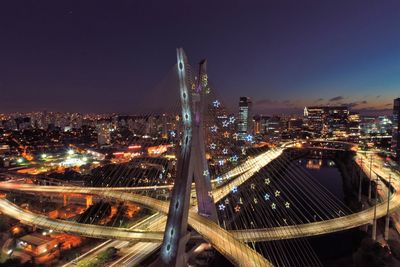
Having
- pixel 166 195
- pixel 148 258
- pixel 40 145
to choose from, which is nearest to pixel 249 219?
pixel 166 195

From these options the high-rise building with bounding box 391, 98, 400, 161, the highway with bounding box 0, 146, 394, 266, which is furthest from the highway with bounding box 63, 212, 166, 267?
the high-rise building with bounding box 391, 98, 400, 161

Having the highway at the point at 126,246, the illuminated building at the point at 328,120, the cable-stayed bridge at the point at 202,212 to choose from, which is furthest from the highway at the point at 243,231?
the illuminated building at the point at 328,120

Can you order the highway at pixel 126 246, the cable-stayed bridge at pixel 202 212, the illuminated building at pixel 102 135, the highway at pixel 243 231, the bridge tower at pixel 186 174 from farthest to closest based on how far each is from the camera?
the illuminated building at pixel 102 135, the highway at pixel 126 246, the cable-stayed bridge at pixel 202 212, the bridge tower at pixel 186 174, the highway at pixel 243 231

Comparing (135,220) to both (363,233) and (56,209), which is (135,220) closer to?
(56,209)

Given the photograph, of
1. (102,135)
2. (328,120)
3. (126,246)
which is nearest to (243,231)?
(126,246)

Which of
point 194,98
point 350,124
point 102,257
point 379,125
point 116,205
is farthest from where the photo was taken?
point 350,124

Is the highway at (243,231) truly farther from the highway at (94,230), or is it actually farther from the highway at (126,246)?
the highway at (126,246)

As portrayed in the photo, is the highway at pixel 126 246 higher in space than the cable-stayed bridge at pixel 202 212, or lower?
lower

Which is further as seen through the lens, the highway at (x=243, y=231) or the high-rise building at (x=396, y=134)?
the high-rise building at (x=396, y=134)
